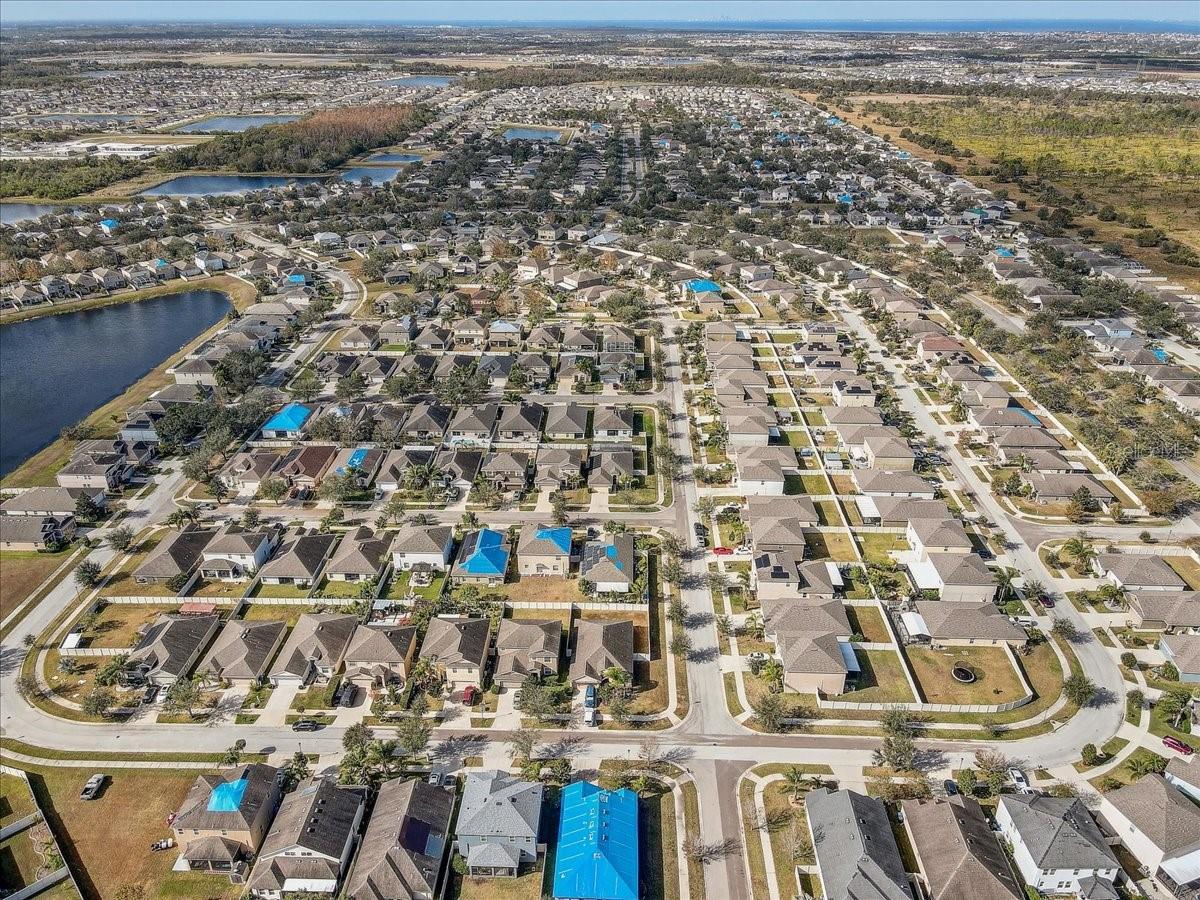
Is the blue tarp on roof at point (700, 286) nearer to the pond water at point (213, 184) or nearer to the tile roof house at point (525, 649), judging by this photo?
the tile roof house at point (525, 649)

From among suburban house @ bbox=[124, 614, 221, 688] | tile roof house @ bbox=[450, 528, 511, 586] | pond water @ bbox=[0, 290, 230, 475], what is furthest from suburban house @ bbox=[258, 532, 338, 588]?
pond water @ bbox=[0, 290, 230, 475]

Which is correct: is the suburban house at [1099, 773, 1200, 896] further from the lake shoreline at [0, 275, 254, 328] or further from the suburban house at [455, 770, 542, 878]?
the lake shoreline at [0, 275, 254, 328]

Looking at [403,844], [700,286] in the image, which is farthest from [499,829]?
[700,286]

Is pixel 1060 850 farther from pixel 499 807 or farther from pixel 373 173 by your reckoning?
pixel 373 173

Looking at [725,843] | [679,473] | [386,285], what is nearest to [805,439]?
[679,473]

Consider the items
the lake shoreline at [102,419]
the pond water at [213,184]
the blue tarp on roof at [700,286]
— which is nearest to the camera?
the lake shoreline at [102,419]

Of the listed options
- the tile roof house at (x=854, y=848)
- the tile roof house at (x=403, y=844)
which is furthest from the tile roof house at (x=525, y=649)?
the tile roof house at (x=854, y=848)

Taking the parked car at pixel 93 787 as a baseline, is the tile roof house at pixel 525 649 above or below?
above
